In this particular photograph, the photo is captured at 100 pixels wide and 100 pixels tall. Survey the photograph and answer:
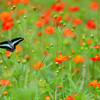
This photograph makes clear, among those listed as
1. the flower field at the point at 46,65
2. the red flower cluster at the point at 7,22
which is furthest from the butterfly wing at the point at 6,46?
the red flower cluster at the point at 7,22

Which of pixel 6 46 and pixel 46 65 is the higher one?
pixel 6 46

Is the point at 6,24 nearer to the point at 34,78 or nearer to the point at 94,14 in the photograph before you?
the point at 34,78

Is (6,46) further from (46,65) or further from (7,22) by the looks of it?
(46,65)

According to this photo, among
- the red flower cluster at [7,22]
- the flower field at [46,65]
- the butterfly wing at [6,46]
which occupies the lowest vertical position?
the flower field at [46,65]

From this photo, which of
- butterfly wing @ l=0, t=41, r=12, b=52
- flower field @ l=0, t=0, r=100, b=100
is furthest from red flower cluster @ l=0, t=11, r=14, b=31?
butterfly wing @ l=0, t=41, r=12, b=52

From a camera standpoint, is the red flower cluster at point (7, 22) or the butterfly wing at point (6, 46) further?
the red flower cluster at point (7, 22)

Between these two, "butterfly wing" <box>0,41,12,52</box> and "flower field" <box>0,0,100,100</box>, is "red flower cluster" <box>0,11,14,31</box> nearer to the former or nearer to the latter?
"flower field" <box>0,0,100,100</box>

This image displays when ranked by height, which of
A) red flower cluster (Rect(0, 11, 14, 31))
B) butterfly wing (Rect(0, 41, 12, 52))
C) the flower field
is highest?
→ butterfly wing (Rect(0, 41, 12, 52))

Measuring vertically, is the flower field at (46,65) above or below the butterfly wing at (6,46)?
below

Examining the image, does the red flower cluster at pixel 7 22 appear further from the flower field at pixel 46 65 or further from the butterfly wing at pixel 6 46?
the butterfly wing at pixel 6 46

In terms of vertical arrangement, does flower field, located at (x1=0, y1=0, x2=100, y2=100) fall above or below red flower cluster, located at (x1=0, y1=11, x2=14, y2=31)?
below

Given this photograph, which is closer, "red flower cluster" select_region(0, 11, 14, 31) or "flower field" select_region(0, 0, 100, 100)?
"flower field" select_region(0, 0, 100, 100)

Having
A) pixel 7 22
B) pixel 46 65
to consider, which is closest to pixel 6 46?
pixel 7 22
